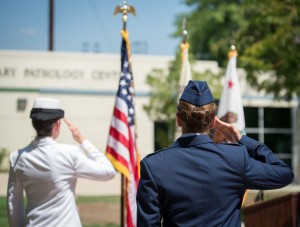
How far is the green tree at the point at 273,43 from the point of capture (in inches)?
619

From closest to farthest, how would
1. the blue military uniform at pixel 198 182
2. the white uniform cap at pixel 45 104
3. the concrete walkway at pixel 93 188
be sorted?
the blue military uniform at pixel 198 182
the white uniform cap at pixel 45 104
the concrete walkway at pixel 93 188

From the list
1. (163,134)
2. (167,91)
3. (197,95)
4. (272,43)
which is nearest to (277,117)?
(163,134)

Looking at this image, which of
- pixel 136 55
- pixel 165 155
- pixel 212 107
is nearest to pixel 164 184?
pixel 165 155

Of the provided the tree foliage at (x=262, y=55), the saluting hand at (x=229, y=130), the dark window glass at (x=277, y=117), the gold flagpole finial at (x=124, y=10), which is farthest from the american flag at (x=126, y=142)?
the dark window glass at (x=277, y=117)

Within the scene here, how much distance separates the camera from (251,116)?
27203 millimetres

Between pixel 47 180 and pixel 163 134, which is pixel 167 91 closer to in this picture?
pixel 163 134

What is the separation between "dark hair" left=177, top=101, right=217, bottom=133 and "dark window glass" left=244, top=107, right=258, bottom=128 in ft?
80.4

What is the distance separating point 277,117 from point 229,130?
995 inches

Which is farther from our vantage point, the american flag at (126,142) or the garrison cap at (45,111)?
the american flag at (126,142)

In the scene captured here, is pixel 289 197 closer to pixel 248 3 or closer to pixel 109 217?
pixel 109 217

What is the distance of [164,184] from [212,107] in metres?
0.45

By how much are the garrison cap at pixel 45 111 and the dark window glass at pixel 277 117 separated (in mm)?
23978

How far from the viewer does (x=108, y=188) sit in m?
19.2

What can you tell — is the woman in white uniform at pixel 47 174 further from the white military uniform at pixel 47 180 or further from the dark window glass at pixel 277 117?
the dark window glass at pixel 277 117
